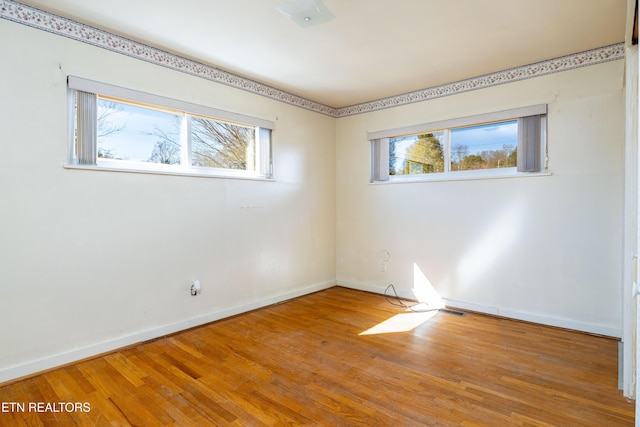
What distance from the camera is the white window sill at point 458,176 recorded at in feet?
11.5

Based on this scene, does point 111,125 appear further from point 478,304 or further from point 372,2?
point 478,304

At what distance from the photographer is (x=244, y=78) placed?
12.4 ft

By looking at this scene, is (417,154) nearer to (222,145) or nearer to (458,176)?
(458,176)

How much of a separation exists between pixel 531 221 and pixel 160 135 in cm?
377

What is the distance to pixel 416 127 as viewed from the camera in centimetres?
424

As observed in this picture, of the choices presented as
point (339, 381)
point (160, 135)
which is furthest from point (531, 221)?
point (160, 135)

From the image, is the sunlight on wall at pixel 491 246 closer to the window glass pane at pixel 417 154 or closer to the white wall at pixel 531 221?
the white wall at pixel 531 221

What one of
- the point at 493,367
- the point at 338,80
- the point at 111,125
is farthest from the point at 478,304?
the point at 111,125

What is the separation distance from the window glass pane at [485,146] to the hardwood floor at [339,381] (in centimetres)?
175

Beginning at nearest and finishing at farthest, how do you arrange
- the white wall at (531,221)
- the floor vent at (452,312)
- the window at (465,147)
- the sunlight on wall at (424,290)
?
the white wall at (531,221), the window at (465,147), the floor vent at (452,312), the sunlight on wall at (424,290)

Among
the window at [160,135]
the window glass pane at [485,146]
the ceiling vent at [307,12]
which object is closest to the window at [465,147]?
the window glass pane at [485,146]

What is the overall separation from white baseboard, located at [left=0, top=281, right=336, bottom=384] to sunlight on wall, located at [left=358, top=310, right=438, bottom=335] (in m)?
1.38

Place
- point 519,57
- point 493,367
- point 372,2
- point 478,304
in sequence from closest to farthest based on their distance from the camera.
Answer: point 372,2, point 493,367, point 519,57, point 478,304

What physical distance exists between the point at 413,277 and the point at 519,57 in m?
2.65
